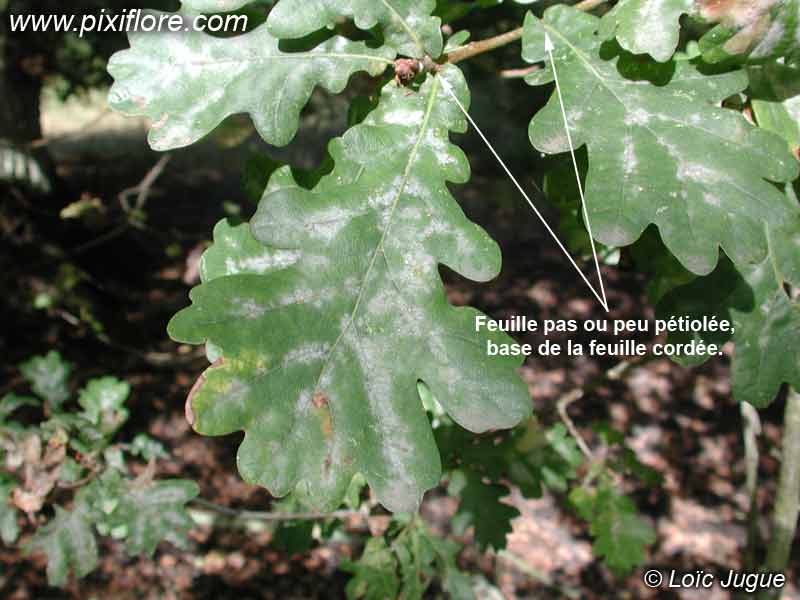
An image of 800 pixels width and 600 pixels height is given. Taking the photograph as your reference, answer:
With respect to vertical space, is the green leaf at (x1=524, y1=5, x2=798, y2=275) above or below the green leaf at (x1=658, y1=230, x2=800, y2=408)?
above

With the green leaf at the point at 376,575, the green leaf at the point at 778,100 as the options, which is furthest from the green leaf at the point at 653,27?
the green leaf at the point at 376,575

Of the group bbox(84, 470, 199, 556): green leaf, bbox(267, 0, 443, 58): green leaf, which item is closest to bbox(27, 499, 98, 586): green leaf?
bbox(84, 470, 199, 556): green leaf

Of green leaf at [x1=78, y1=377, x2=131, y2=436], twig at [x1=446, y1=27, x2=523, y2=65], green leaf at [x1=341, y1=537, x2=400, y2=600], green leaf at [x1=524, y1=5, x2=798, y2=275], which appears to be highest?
twig at [x1=446, y1=27, x2=523, y2=65]

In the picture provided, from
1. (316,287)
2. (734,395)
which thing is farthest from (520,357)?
(734,395)

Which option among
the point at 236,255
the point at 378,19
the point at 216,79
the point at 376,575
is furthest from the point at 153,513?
the point at 378,19

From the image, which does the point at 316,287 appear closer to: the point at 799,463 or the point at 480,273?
the point at 480,273

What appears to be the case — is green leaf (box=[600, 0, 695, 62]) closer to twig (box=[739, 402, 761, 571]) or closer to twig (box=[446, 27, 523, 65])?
twig (box=[446, 27, 523, 65])

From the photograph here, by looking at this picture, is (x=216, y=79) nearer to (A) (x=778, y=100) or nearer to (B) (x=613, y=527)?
(A) (x=778, y=100)
